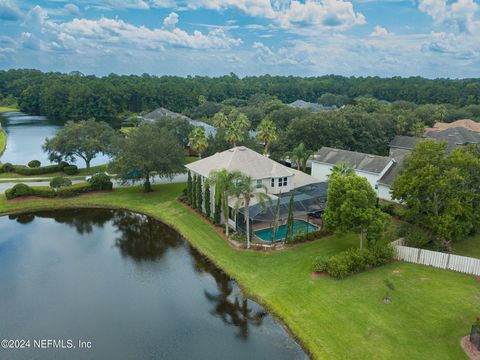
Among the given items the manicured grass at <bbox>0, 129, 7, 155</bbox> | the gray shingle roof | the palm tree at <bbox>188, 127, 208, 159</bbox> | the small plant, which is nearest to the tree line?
the manicured grass at <bbox>0, 129, 7, 155</bbox>

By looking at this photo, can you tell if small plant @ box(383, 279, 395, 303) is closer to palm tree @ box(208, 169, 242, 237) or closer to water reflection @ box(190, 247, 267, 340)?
water reflection @ box(190, 247, 267, 340)

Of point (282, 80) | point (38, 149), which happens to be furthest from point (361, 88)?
point (38, 149)

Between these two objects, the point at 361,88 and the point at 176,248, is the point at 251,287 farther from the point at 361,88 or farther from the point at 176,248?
the point at 361,88

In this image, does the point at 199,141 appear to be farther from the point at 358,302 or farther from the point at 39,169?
the point at 358,302

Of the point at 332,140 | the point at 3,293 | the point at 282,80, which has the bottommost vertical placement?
the point at 3,293

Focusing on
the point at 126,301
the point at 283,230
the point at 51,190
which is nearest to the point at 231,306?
the point at 126,301

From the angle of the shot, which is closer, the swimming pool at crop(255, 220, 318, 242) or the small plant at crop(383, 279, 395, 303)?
the small plant at crop(383, 279, 395, 303)

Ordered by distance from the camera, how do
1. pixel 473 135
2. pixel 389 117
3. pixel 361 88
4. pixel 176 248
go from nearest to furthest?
pixel 176 248 → pixel 473 135 → pixel 389 117 → pixel 361 88
